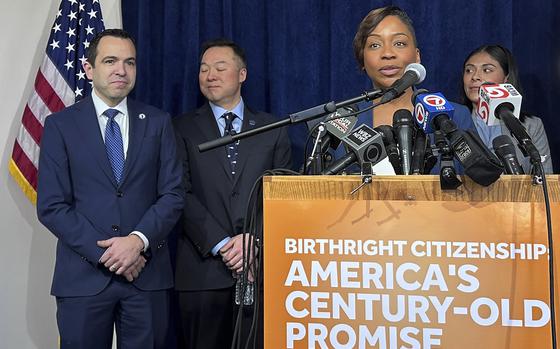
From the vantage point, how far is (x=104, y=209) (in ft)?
7.30

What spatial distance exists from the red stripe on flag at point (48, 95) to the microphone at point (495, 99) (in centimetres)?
238

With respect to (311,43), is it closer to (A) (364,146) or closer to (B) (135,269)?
(B) (135,269)

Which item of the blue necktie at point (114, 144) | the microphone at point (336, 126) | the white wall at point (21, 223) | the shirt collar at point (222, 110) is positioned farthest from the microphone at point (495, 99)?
the white wall at point (21, 223)

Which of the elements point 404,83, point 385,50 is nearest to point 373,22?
point 385,50

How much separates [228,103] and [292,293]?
5.69 feet

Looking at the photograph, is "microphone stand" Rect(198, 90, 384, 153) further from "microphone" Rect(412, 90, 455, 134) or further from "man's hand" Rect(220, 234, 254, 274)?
"man's hand" Rect(220, 234, 254, 274)

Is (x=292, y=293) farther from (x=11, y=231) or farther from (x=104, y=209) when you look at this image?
(x=11, y=231)

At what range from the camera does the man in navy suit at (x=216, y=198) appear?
250 cm

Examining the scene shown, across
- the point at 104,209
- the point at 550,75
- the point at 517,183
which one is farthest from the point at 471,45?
the point at 517,183

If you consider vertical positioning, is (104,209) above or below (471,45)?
below

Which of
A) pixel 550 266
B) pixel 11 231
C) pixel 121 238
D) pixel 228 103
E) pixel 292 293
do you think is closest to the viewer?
pixel 550 266

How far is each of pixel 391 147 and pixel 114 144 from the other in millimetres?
1383

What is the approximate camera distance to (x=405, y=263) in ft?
3.55

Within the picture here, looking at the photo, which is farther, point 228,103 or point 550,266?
point 228,103
